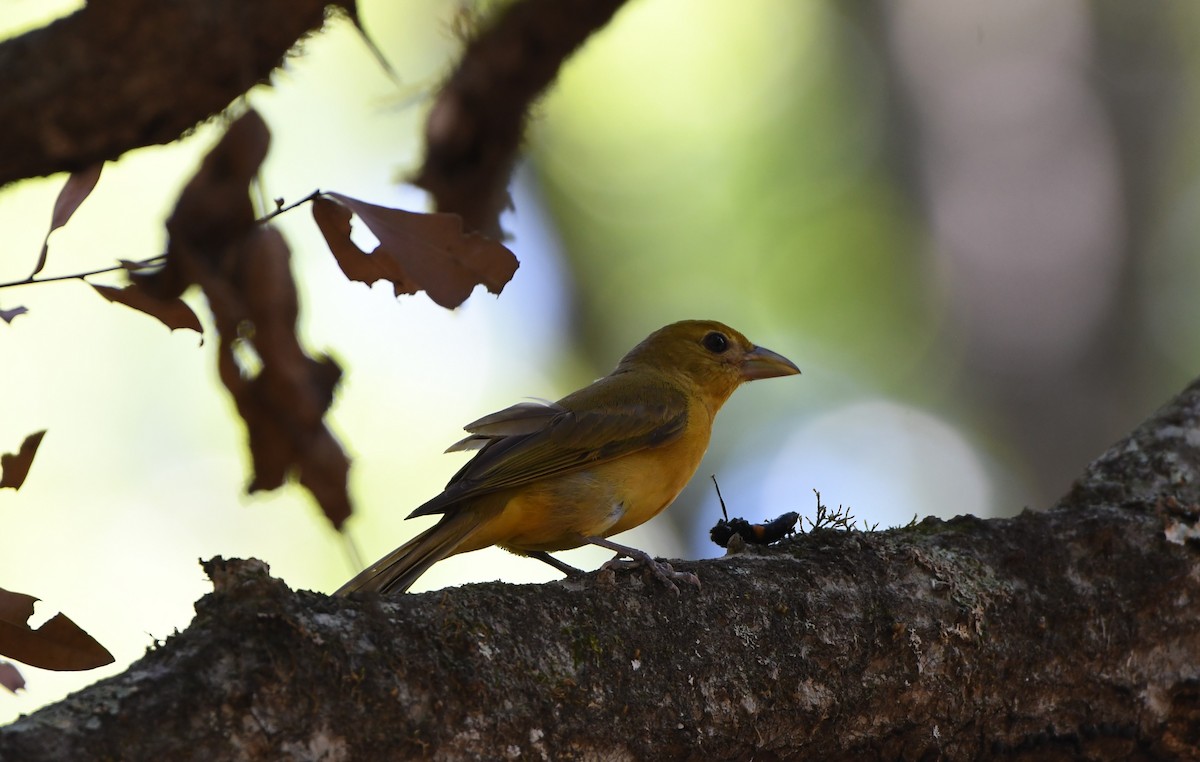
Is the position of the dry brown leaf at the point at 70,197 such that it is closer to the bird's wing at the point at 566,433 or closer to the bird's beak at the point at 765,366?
the bird's wing at the point at 566,433

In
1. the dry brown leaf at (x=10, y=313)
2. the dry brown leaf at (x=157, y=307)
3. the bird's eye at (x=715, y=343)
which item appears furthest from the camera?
the bird's eye at (x=715, y=343)

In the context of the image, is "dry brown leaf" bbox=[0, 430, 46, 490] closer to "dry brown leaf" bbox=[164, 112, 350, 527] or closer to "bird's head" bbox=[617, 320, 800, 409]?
"dry brown leaf" bbox=[164, 112, 350, 527]

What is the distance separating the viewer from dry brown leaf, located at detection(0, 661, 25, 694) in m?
2.17

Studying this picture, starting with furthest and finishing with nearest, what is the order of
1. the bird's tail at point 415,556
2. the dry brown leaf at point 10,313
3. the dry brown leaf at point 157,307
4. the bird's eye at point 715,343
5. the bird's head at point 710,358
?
the bird's eye at point 715,343, the bird's head at point 710,358, the bird's tail at point 415,556, the dry brown leaf at point 157,307, the dry brown leaf at point 10,313

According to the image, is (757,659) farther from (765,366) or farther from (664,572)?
(765,366)

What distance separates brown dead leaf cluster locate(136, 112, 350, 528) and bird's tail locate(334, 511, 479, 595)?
0.90 m

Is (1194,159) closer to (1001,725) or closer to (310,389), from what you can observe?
(1001,725)

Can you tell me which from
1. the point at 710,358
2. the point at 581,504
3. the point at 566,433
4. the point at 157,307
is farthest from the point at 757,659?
the point at 710,358

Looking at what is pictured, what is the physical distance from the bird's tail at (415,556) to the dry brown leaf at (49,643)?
1.19 meters

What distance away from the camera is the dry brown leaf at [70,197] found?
2.16 meters

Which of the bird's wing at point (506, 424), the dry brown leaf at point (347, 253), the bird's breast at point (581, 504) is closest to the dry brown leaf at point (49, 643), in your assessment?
the dry brown leaf at point (347, 253)

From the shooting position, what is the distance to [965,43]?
977 centimetres

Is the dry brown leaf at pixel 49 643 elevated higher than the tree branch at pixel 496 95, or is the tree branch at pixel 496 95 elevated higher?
the tree branch at pixel 496 95

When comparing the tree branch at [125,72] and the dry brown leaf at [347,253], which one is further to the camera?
the tree branch at [125,72]
